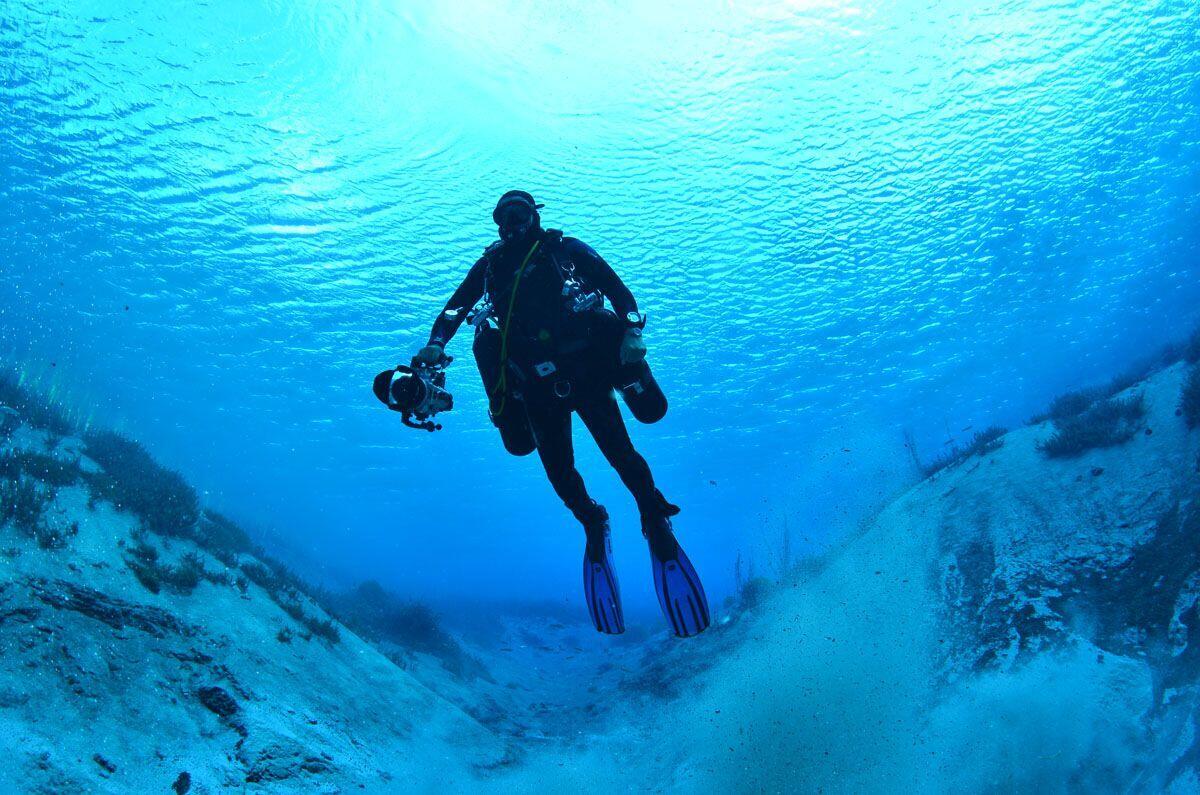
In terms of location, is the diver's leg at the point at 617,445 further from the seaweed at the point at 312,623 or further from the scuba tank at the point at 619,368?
the seaweed at the point at 312,623

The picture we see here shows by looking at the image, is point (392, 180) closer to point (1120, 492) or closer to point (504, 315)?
point (504, 315)

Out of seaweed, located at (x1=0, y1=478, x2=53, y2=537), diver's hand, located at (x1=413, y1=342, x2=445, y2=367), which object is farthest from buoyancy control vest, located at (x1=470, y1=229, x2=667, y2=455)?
seaweed, located at (x1=0, y1=478, x2=53, y2=537)

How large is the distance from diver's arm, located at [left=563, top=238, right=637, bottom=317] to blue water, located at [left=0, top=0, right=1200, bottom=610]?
9045 mm

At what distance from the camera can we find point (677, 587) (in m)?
4.66

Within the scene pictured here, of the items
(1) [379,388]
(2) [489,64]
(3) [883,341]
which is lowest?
(1) [379,388]

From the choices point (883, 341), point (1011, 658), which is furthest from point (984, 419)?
point (1011, 658)

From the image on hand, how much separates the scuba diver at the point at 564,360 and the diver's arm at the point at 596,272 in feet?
0.03

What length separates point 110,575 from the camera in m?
6.25

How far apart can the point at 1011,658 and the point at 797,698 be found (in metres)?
2.81

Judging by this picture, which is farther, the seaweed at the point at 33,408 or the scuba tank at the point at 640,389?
the seaweed at the point at 33,408

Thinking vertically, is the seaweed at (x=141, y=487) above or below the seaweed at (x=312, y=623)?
above

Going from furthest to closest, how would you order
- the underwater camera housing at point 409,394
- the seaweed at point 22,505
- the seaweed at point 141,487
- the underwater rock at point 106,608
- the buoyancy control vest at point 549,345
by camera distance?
1. the seaweed at point 141,487
2. the seaweed at point 22,505
3. the underwater rock at point 106,608
4. the buoyancy control vest at point 549,345
5. the underwater camera housing at point 409,394

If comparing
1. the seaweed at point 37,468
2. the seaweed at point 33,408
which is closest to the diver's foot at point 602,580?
the seaweed at point 37,468

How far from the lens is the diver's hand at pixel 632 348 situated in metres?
4.10
